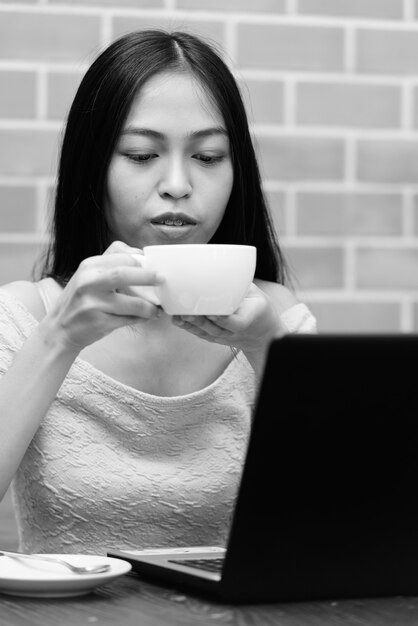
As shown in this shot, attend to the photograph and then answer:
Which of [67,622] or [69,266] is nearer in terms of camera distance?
[67,622]

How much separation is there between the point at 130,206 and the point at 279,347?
826 mm

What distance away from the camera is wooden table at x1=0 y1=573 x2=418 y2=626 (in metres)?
0.84

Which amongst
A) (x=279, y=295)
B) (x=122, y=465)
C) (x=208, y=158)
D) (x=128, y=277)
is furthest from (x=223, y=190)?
(x=128, y=277)

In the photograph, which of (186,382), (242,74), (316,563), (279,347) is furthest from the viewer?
(242,74)

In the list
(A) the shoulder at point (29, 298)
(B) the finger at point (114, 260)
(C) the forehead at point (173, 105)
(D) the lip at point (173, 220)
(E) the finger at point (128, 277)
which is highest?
(C) the forehead at point (173, 105)

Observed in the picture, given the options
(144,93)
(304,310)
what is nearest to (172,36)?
(144,93)

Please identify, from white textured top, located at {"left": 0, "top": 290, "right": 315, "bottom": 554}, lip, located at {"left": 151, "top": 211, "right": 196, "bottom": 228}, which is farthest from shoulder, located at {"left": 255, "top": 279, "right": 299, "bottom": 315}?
lip, located at {"left": 151, "top": 211, "right": 196, "bottom": 228}

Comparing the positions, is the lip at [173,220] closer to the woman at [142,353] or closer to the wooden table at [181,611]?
the woman at [142,353]

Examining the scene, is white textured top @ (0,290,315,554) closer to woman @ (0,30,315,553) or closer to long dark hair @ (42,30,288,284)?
woman @ (0,30,315,553)

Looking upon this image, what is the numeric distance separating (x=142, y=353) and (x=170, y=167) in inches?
12.2

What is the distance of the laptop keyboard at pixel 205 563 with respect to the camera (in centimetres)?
96

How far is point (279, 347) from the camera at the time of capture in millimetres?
747

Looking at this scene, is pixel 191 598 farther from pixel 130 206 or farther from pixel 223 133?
pixel 223 133

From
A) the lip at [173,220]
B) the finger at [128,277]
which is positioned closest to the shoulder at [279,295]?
the lip at [173,220]
